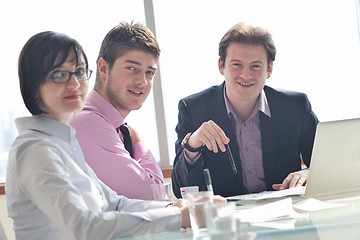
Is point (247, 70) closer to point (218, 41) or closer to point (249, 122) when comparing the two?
point (249, 122)

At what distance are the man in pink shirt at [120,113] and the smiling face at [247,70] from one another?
0.42 m

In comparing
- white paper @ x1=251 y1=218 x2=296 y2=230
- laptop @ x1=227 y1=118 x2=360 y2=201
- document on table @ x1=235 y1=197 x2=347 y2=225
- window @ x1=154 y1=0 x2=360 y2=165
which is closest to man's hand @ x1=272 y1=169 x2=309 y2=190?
laptop @ x1=227 y1=118 x2=360 y2=201

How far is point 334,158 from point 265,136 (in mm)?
760

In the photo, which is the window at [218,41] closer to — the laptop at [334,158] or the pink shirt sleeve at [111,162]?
the pink shirt sleeve at [111,162]

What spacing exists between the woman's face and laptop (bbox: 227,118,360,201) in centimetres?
72

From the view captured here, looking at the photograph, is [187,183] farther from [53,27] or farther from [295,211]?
[53,27]

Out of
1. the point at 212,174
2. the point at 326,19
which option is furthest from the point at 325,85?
the point at 212,174

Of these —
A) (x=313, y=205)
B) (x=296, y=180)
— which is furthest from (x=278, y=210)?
(x=296, y=180)

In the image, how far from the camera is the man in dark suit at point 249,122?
7.65 feet

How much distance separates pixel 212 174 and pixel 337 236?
1273 mm

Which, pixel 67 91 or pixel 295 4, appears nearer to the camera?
pixel 67 91

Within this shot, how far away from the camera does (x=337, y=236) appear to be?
1.11 m

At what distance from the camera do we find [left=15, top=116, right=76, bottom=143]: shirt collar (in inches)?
54.9

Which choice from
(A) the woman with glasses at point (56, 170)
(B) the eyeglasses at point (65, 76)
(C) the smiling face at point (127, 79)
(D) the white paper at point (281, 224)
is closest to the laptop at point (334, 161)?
(D) the white paper at point (281, 224)
